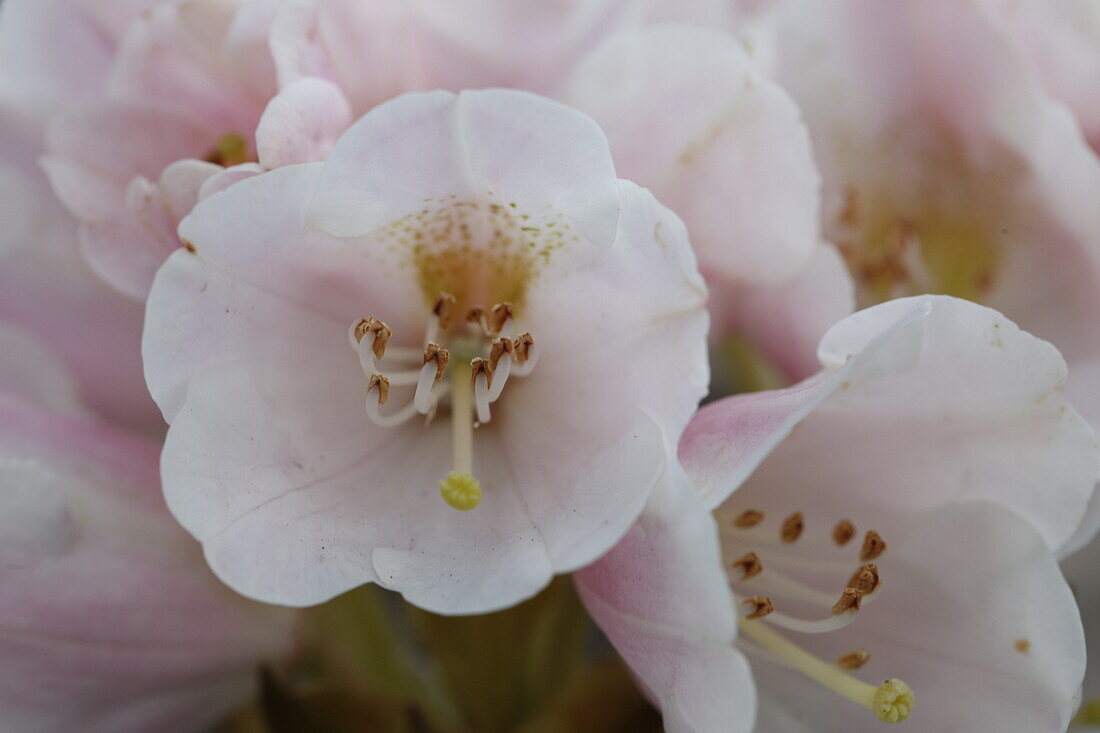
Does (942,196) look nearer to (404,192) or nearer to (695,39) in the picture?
(695,39)

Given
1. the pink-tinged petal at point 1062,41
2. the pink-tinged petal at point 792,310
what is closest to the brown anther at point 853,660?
the pink-tinged petal at point 792,310

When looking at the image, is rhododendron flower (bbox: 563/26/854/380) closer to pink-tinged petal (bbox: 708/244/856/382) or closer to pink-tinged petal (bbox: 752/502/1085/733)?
pink-tinged petal (bbox: 708/244/856/382)

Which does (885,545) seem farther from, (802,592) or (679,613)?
(679,613)

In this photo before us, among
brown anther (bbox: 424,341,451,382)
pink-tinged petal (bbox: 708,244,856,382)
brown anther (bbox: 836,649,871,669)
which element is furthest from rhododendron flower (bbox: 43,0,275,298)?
brown anther (bbox: 836,649,871,669)

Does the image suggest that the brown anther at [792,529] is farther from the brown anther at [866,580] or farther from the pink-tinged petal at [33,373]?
the pink-tinged petal at [33,373]

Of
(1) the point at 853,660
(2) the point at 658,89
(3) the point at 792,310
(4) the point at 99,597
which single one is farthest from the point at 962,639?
(4) the point at 99,597

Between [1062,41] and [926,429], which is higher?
[1062,41]
